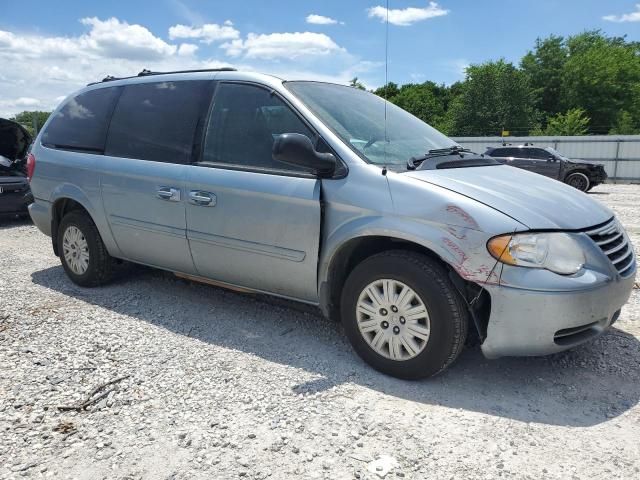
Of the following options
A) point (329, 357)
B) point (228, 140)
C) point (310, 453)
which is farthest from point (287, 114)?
point (310, 453)

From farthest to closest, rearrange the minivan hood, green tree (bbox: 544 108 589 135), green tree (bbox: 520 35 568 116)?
green tree (bbox: 520 35 568 116) < green tree (bbox: 544 108 589 135) < the minivan hood

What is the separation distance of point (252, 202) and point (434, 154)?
125 centimetres

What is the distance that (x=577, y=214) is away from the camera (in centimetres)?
296

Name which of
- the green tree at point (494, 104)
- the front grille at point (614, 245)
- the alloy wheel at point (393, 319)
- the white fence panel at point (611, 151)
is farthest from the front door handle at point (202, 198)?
the green tree at point (494, 104)

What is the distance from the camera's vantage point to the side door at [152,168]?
390cm

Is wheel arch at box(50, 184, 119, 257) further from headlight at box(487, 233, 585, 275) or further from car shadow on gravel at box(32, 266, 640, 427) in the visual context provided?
headlight at box(487, 233, 585, 275)

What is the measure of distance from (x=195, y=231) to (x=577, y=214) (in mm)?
2506

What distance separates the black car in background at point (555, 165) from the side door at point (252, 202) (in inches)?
569

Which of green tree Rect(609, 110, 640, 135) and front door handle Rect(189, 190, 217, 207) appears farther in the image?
green tree Rect(609, 110, 640, 135)

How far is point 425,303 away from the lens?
2.87m

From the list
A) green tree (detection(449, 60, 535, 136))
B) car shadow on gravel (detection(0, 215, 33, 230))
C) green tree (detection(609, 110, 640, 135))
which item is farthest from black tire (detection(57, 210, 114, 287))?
green tree (detection(449, 60, 535, 136))

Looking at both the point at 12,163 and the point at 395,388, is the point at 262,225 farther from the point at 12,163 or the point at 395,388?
the point at 12,163

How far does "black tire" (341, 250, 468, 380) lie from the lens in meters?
2.83

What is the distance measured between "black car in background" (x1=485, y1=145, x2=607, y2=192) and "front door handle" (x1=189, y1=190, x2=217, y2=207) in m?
14.6
